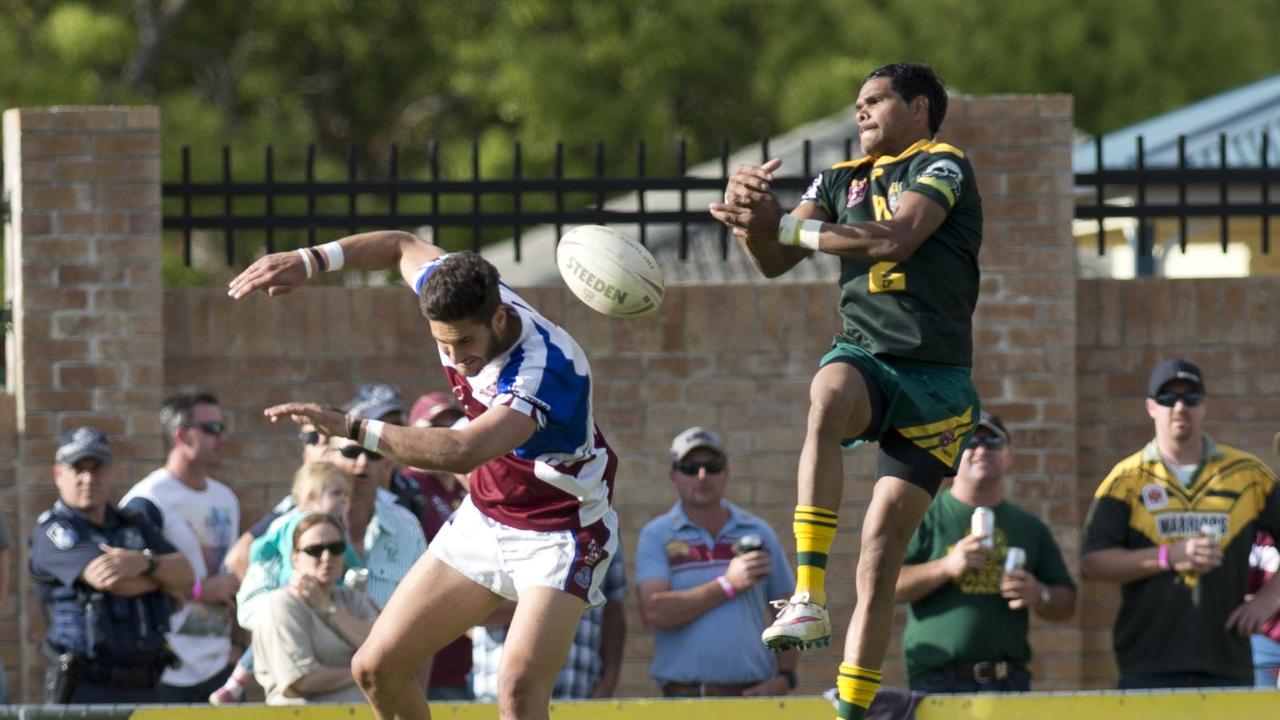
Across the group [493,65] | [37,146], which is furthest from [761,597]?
[493,65]

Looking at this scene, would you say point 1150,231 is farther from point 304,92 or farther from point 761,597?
point 304,92

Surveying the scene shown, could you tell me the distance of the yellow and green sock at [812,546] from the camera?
7.32 metres

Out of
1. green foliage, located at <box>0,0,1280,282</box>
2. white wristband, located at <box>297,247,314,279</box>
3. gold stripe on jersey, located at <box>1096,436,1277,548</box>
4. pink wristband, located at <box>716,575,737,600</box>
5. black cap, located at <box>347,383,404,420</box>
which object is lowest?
pink wristband, located at <box>716,575,737,600</box>

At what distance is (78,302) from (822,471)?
16.2 feet

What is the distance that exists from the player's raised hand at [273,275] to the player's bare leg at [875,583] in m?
2.24

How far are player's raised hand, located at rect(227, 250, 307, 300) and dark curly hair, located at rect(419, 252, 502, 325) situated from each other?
592mm

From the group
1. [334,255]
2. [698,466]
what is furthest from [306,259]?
[698,466]

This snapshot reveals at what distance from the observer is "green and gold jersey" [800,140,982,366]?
7445mm

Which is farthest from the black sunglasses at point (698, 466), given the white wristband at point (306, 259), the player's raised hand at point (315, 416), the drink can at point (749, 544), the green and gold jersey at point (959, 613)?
the player's raised hand at point (315, 416)

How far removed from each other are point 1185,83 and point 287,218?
1929 cm

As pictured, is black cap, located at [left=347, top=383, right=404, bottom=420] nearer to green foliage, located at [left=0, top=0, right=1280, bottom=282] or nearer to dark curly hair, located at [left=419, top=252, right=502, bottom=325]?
dark curly hair, located at [left=419, top=252, right=502, bottom=325]

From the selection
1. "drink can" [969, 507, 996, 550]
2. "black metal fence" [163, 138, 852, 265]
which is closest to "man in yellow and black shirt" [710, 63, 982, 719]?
"drink can" [969, 507, 996, 550]

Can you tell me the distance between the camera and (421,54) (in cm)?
3052

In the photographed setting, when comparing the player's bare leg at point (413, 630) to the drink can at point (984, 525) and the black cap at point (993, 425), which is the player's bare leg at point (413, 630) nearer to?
the drink can at point (984, 525)
